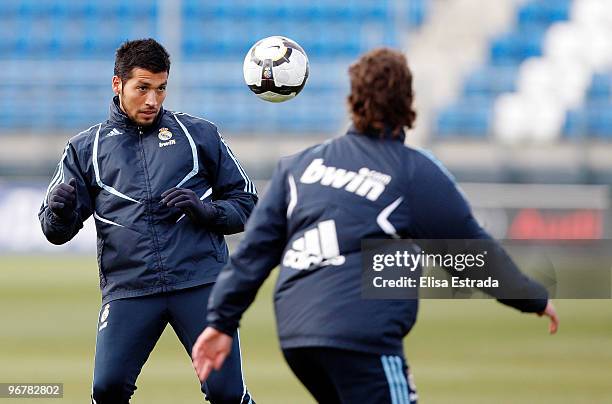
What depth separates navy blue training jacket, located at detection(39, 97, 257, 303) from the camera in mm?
5531

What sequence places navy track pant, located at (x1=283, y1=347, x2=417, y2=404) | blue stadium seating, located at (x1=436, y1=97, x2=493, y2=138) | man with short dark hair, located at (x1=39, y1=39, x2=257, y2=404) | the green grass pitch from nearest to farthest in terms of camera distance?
navy track pant, located at (x1=283, y1=347, x2=417, y2=404) → man with short dark hair, located at (x1=39, y1=39, x2=257, y2=404) → the green grass pitch → blue stadium seating, located at (x1=436, y1=97, x2=493, y2=138)

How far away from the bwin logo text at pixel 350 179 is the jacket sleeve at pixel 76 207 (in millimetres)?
1813

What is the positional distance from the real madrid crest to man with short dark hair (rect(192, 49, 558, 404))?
1.66 metres

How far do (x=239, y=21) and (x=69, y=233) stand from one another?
18.7 meters

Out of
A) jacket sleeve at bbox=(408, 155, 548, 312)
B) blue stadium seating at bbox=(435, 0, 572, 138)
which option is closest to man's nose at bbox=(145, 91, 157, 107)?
jacket sleeve at bbox=(408, 155, 548, 312)

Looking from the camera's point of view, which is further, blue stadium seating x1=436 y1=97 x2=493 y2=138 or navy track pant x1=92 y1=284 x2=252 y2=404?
blue stadium seating x1=436 y1=97 x2=493 y2=138

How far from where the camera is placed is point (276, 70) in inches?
242

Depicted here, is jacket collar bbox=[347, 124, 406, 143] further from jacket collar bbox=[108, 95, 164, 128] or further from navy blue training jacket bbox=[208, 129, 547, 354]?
jacket collar bbox=[108, 95, 164, 128]

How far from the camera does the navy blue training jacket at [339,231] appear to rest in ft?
13.0

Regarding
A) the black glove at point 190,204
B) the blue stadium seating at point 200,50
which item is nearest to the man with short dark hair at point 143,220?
the black glove at point 190,204

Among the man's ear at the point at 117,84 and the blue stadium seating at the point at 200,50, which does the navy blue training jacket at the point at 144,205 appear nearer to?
the man's ear at the point at 117,84

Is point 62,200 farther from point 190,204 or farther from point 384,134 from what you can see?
point 384,134

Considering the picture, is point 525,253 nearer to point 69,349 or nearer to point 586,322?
point 586,322

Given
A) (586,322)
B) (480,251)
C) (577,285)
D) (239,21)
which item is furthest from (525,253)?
(480,251)
